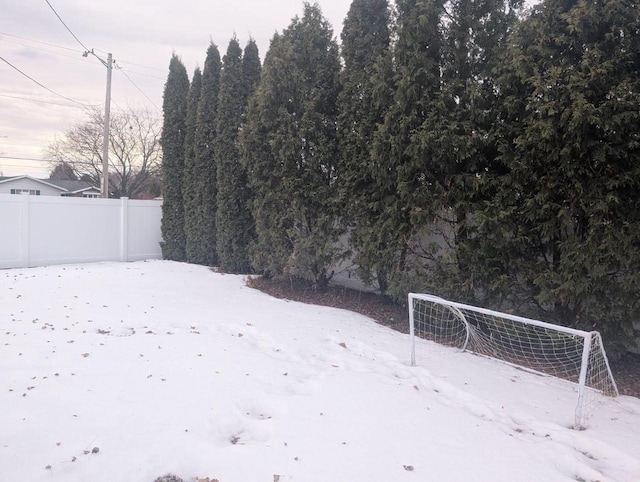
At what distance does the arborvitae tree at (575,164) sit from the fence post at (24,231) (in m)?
10.00

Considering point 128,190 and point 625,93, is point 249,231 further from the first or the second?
point 128,190

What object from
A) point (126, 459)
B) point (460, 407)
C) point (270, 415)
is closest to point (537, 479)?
point (460, 407)

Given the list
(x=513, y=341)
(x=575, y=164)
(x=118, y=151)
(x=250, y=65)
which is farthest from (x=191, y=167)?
(x=118, y=151)

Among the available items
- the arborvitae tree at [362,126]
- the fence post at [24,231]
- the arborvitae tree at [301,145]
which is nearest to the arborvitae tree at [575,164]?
the arborvitae tree at [362,126]

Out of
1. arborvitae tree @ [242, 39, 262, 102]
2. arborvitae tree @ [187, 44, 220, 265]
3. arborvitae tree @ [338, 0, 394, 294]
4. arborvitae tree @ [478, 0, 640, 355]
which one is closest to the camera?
arborvitae tree @ [478, 0, 640, 355]

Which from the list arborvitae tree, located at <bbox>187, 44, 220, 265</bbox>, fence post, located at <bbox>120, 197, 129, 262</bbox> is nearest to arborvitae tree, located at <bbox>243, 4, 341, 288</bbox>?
arborvitae tree, located at <bbox>187, 44, 220, 265</bbox>

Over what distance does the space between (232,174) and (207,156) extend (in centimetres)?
152

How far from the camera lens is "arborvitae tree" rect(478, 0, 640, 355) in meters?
4.75

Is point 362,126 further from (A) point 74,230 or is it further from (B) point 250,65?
(A) point 74,230

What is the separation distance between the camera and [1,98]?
23.4m

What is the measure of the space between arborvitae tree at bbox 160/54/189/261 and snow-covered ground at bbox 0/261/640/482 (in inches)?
237

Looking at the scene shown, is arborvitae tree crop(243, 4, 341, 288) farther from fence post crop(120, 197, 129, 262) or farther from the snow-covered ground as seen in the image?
fence post crop(120, 197, 129, 262)

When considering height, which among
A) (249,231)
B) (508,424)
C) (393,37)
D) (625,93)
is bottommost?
(508,424)

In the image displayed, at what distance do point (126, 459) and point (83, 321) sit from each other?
3.44 meters
